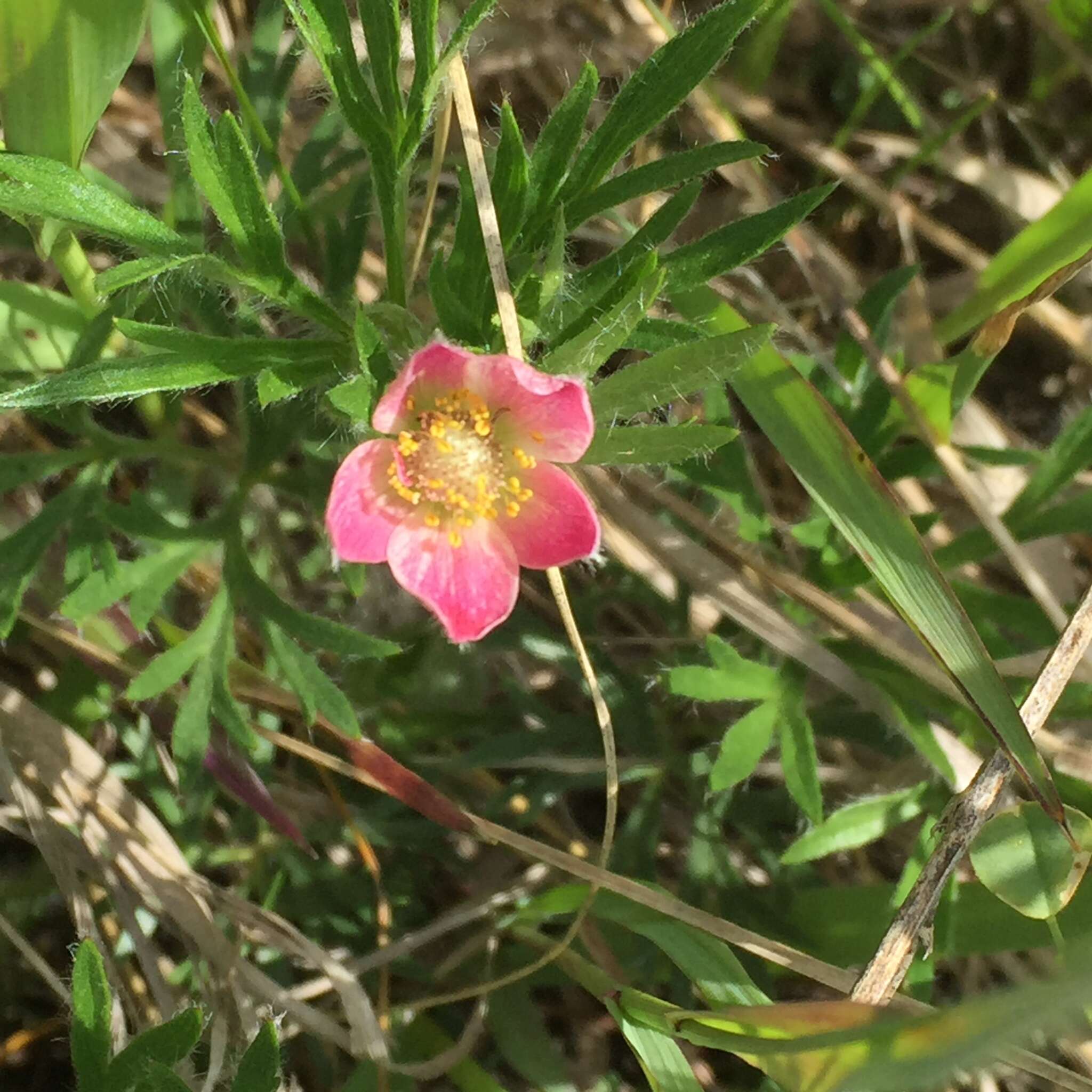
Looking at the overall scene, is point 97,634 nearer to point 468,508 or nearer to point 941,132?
point 468,508

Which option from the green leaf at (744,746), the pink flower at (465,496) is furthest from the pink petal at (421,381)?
the green leaf at (744,746)

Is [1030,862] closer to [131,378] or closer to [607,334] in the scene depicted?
[607,334]

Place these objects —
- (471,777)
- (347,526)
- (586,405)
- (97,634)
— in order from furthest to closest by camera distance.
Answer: (471,777) → (97,634) → (347,526) → (586,405)

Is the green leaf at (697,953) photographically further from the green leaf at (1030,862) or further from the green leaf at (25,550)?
the green leaf at (25,550)

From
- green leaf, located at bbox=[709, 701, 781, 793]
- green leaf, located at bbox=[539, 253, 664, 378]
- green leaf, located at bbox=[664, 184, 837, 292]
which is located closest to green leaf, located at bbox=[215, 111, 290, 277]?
green leaf, located at bbox=[539, 253, 664, 378]

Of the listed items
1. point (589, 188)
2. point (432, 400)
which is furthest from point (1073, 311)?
point (432, 400)
